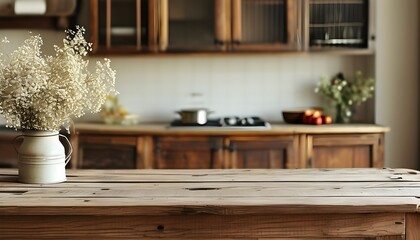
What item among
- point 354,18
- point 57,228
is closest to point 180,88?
point 354,18

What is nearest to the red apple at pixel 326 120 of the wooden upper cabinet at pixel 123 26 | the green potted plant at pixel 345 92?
the green potted plant at pixel 345 92

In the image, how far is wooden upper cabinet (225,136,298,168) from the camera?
3.97 m

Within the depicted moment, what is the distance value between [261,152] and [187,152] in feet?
1.59

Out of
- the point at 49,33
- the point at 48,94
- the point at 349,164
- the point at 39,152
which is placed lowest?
the point at 349,164

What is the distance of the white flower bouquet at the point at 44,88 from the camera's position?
2010 mm

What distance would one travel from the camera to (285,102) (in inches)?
180

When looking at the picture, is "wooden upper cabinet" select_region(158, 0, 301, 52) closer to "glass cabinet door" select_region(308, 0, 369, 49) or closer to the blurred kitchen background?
"glass cabinet door" select_region(308, 0, 369, 49)

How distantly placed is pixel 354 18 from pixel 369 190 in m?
2.41

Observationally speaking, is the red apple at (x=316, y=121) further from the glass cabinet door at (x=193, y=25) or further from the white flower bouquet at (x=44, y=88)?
the white flower bouquet at (x=44, y=88)

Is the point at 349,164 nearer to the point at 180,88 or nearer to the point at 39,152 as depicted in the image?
the point at 180,88

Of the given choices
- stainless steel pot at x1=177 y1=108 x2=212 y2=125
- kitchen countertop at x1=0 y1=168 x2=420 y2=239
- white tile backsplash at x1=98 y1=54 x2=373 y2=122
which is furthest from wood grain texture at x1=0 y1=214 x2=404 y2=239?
white tile backsplash at x1=98 y1=54 x2=373 y2=122

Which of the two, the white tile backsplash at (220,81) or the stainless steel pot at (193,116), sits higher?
the white tile backsplash at (220,81)

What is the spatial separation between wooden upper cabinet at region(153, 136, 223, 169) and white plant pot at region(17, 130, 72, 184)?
1845mm

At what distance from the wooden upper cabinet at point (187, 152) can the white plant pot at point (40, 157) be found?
1.84 m
